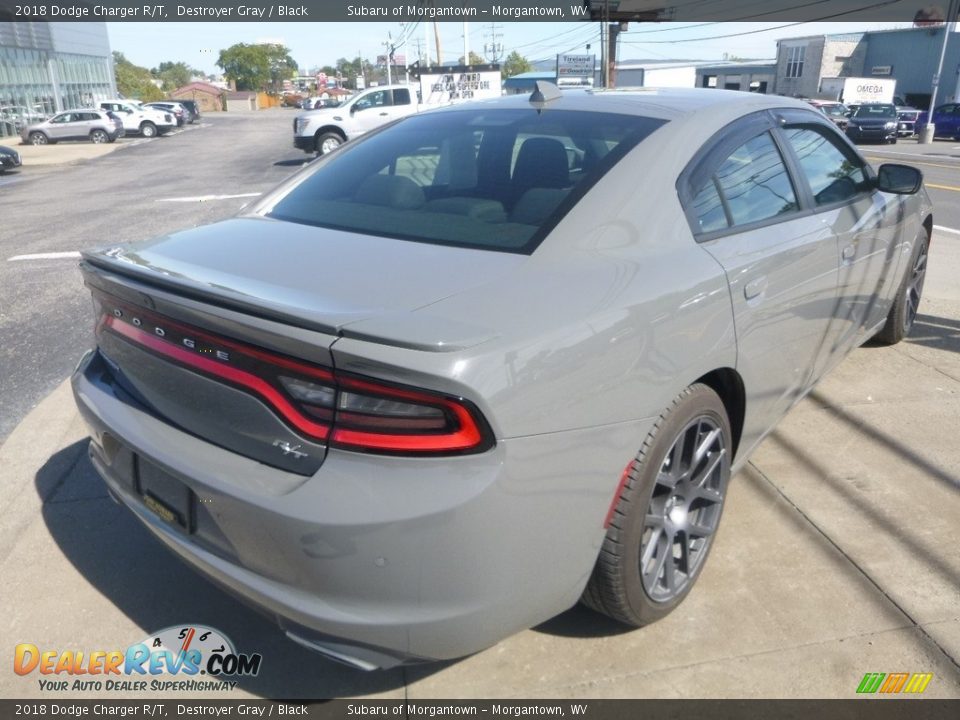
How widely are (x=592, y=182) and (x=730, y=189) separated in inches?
24.7

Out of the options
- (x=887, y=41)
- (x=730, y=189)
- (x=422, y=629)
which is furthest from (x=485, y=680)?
(x=887, y=41)

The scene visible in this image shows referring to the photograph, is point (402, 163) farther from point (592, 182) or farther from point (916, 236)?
point (916, 236)

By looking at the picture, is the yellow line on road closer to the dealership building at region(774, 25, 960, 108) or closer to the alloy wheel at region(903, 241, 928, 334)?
the alloy wheel at region(903, 241, 928, 334)

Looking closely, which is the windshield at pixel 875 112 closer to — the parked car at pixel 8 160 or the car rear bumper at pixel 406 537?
the parked car at pixel 8 160

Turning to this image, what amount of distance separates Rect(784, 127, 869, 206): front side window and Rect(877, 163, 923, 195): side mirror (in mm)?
83

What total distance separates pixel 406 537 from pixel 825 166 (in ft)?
9.26

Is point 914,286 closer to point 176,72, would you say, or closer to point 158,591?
point 158,591

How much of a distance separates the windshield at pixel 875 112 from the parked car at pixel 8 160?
28.4 meters

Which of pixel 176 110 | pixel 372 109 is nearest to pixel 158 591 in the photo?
pixel 372 109

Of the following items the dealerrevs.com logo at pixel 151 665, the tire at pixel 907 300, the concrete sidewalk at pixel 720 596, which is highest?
the tire at pixel 907 300

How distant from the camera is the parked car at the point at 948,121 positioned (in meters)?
31.7

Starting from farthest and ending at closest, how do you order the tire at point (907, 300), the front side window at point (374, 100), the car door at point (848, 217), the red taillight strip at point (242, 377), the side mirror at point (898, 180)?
the front side window at point (374, 100) → the tire at point (907, 300) → the side mirror at point (898, 180) → the car door at point (848, 217) → the red taillight strip at point (242, 377)

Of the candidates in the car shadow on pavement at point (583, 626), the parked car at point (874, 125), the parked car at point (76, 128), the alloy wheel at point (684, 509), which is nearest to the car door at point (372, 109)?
the parked car at point (874, 125)

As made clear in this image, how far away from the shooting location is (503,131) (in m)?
3.05
